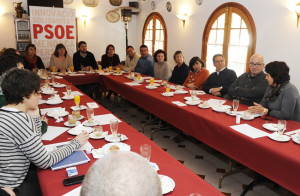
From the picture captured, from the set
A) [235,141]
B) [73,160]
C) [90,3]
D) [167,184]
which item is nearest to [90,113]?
[73,160]

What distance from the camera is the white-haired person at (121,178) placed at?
536mm

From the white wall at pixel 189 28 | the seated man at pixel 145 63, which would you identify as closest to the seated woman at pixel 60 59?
the seated man at pixel 145 63

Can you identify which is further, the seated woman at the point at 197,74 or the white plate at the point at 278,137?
the seated woman at the point at 197,74

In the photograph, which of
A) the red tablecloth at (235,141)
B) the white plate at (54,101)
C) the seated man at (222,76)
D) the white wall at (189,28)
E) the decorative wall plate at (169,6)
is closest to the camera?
the red tablecloth at (235,141)

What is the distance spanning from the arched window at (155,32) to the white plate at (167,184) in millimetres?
6535

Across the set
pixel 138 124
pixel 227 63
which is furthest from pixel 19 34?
pixel 227 63

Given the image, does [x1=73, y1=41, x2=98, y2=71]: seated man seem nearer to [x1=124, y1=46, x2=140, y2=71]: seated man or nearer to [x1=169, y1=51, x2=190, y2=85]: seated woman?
[x1=124, y1=46, x2=140, y2=71]: seated man

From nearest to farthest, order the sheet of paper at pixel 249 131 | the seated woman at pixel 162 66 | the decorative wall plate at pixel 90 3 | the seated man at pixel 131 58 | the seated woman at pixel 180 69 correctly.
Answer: the sheet of paper at pixel 249 131
the seated woman at pixel 180 69
the seated woman at pixel 162 66
the seated man at pixel 131 58
the decorative wall plate at pixel 90 3

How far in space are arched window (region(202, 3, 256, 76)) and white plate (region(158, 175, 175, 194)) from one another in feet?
13.8

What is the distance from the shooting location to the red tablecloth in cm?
187

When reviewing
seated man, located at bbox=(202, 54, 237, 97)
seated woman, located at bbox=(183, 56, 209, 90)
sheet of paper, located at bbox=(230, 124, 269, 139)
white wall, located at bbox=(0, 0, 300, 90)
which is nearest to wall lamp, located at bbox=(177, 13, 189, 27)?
white wall, located at bbox=(0, 0, 300, 90)

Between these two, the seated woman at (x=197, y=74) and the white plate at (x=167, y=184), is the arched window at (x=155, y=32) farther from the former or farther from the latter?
Answer: the white plate at (x=167, y=184)

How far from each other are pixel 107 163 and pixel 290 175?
A: 1.77m

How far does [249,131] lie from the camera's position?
2262 millimetres
